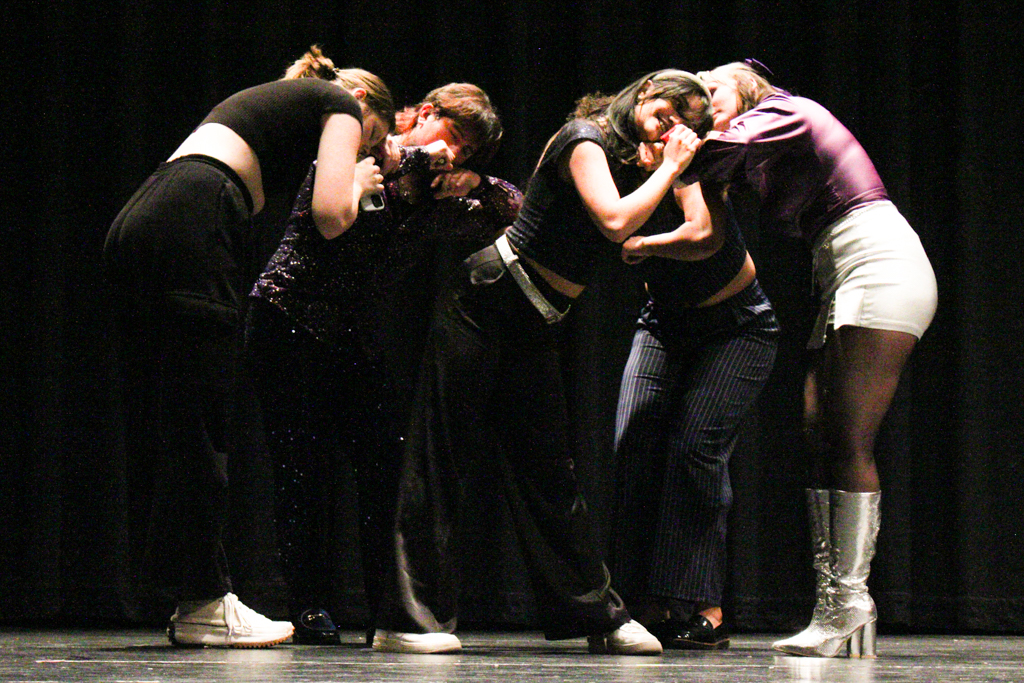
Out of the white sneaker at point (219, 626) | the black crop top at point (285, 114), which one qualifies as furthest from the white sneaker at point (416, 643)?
the black crop top at point (285, 114)

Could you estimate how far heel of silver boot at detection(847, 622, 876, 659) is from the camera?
194 cm

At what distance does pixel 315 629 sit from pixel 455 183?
99cm

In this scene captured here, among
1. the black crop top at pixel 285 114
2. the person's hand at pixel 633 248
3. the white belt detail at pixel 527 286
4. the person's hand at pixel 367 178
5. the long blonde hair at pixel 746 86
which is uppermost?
the long blonde hair at pixel 746 86

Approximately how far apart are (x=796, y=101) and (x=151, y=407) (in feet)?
4.30

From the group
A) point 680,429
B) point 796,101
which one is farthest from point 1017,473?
point 796,101

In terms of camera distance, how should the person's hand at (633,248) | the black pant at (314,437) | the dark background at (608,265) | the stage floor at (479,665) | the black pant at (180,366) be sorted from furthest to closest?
the dark background at (608,265) → the black pant at (314,437) → the person's hand at (633,248) → the black pant at (180,366) → the stage floor at (479,665)

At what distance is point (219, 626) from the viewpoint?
198 cm

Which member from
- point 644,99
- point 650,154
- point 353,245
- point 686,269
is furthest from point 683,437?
point 353,245

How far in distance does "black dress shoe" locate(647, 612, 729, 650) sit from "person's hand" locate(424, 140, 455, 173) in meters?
1.06

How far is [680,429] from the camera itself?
234 centimetres

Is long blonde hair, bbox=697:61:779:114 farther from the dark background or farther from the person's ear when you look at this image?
the dark background

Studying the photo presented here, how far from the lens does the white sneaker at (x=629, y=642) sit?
6.63 ft

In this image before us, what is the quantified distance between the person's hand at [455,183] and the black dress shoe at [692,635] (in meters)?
1.00

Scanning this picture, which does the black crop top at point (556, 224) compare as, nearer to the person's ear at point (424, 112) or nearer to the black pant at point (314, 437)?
the person's ear at point (424, 112)
